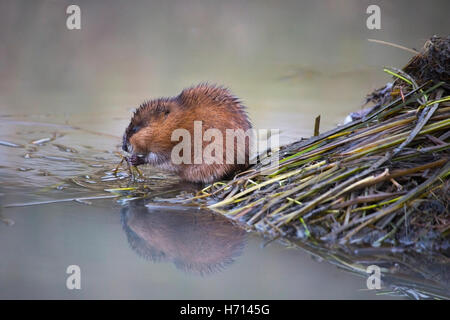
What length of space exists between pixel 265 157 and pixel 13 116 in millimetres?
2518

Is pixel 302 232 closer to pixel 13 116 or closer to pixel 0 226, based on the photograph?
pixel 0 226

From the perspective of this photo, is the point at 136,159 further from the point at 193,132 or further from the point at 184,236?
the point at 184,236

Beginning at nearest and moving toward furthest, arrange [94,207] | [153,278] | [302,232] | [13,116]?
[153,278], [302,232], [94,207], [13,116]

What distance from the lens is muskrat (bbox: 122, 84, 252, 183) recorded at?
3.35m

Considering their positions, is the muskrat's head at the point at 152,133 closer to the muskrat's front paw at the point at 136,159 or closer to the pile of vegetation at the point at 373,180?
the muskrat's front paw at the point at 136,159

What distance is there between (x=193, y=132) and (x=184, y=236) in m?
0.98

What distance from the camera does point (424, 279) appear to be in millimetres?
2191

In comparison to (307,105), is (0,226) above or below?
below

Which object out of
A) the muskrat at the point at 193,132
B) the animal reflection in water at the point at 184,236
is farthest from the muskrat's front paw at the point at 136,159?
the animal reflection in water at the point at 184,236

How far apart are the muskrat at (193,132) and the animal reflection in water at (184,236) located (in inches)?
18.7

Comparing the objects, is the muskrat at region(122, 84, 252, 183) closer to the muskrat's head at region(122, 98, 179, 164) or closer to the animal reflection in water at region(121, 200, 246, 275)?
the muskrat's head at region(122, 98, 179, 164)

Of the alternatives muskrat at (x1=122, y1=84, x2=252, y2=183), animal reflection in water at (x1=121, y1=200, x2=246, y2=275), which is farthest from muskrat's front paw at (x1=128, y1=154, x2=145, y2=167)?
animal reflection in water at (x1=121, y1=200, x2=246, y2=275)

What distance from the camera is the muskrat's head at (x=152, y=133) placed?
11.5 ft

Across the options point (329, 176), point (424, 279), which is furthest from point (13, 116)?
point (424, 279)
